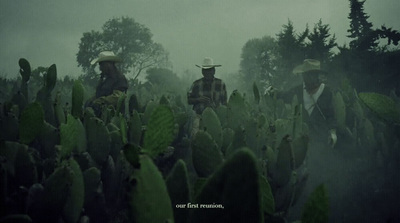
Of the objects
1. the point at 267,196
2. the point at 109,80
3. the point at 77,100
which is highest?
the point at 109,80

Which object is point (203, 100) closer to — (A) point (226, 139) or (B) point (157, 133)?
(A) point (226, 139)

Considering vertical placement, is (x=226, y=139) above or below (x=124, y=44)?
below

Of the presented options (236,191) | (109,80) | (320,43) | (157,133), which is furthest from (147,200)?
(320,43)

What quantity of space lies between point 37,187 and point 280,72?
11818 millimetres

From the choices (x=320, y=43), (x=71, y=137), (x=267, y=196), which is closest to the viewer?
(x=267, y=196)

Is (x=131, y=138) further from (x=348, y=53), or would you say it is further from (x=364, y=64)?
(x=348, y=53)

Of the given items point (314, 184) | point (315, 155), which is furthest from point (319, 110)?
point (314, 184)

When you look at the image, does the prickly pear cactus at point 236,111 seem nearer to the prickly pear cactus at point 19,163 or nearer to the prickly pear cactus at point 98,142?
the prickly pear cactus at point 98,142

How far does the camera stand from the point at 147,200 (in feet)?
2.31

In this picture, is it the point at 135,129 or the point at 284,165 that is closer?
the point at 284,165

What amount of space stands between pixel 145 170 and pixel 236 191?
0.25 metres

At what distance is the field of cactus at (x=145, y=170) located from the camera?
0.66 meters

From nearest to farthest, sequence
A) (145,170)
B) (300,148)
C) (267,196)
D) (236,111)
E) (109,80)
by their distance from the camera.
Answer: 1. (145,170)
2. (267,196)
3. (300,148)
4. (236,111)
5. (109,80)

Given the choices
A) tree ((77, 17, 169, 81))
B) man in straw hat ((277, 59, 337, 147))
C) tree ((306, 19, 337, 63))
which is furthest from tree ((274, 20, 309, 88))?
tree ((77, 17, 169, 81))
